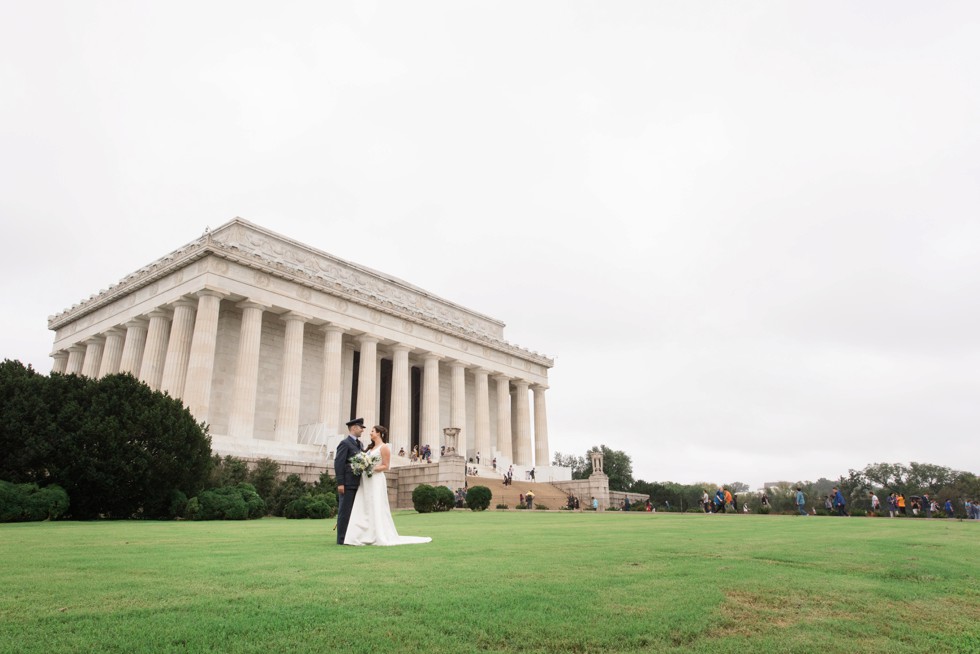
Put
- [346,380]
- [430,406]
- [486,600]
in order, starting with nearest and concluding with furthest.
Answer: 1. [486,600]
2. [346,380]
3. [430,406]

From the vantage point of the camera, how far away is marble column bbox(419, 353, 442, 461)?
5212 centimetres

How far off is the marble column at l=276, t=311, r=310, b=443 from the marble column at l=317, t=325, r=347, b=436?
88.5 inches

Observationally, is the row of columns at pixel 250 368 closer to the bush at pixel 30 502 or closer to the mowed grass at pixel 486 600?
the bush at pixel 30 502

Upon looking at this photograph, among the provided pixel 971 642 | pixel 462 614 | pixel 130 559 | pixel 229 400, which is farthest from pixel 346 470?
pixel 229 400

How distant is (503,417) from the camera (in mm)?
61812

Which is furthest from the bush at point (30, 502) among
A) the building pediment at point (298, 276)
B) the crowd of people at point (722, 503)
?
the crowd of people at point (722, 503)

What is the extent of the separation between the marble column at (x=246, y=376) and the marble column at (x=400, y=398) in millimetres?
12133

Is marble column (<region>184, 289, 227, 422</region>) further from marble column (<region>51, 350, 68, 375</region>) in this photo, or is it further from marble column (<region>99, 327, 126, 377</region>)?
marble column (<region>51, 350, 68, 375</region>)

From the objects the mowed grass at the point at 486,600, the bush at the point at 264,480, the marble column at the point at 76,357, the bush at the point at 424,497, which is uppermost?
the marble column at the point at 76,357

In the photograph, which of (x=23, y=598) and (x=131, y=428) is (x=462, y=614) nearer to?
(x=23, y=598)

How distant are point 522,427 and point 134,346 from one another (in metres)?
35.9

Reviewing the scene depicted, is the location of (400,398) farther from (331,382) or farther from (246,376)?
(246,376)

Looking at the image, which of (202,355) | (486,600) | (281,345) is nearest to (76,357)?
(281,345)

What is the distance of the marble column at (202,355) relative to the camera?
125 ft
